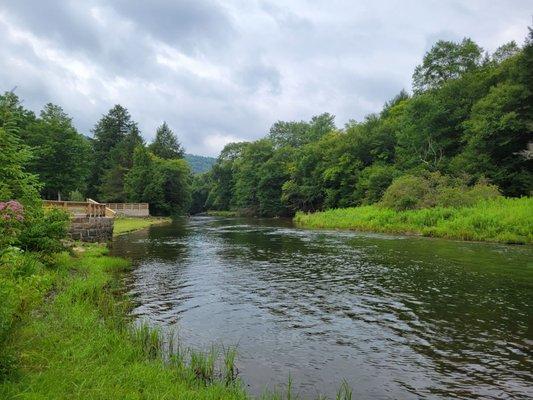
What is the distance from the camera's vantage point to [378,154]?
6756 centimetres

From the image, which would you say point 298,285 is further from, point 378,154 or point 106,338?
point 378,154

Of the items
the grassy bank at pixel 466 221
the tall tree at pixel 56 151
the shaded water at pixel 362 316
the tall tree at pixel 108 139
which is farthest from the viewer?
the tall tree at pixel 108 139

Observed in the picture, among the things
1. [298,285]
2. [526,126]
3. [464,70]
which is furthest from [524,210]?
[464,70]

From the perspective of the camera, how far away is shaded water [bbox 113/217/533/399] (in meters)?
7.93

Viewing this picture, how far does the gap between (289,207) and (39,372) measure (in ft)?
272

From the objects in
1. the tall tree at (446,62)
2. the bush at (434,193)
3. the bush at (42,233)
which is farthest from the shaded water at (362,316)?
the tall tree at (446,62)

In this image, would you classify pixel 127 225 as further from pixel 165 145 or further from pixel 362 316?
pixel 165 145

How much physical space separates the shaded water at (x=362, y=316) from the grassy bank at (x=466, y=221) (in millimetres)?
6531

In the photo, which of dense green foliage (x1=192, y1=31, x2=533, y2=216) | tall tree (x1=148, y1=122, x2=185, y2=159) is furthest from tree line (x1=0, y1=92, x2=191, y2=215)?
dense green foliage (x1=192, y1=31, x2=533, y2=216)

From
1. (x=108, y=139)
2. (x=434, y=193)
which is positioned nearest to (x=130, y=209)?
(x=108, y=139)

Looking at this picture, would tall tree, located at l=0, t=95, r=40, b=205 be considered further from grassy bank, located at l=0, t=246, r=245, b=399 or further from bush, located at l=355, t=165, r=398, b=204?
bush, located at l=355, t=165, r=398, b=204

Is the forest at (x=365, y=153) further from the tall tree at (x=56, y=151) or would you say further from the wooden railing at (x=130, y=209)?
the wooden railing at (x=130, y=209)

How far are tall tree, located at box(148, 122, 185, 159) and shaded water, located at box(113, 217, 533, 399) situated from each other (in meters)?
84.2

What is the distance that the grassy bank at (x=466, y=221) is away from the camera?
28.9m
